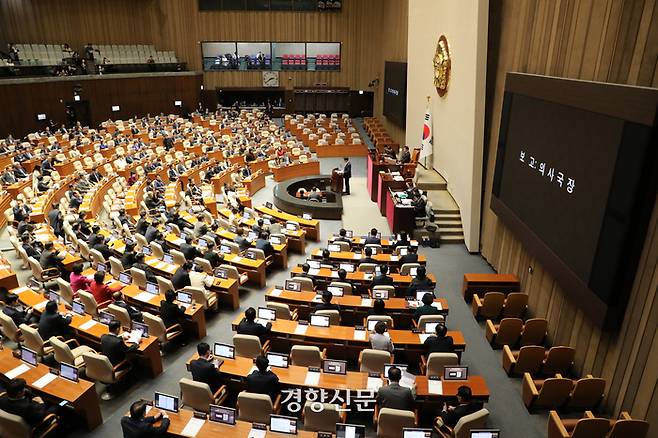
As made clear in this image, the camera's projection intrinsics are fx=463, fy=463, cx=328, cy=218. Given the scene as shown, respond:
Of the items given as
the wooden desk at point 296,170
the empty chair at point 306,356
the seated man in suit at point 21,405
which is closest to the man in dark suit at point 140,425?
the seated man in suit at point 21,405

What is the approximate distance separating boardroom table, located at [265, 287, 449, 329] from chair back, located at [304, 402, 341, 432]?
121 inches

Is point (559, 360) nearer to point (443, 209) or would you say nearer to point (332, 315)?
point (332, 315)

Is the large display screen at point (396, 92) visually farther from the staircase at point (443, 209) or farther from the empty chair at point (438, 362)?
the empty chair at point (438, 362)

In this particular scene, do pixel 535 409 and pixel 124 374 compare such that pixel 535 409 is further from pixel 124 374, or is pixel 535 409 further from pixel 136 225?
pixel 136 225

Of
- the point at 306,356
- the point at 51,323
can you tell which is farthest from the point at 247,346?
the point at 51,323

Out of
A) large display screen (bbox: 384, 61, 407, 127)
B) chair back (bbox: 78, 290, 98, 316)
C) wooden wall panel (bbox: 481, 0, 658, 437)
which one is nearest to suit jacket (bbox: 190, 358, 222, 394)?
chair back (bbox: 78, 290, 98, 316)

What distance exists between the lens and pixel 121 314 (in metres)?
8.12

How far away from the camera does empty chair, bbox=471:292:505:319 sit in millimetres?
9375

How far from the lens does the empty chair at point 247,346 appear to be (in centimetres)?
732

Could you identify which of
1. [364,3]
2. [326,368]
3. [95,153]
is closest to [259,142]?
[95,153]

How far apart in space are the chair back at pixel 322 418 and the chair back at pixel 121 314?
3.88 meters

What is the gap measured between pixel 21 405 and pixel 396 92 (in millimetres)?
22723

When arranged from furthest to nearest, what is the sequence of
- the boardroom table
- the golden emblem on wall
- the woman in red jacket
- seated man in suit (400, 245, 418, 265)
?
the golden emblem on wall
seated man in suit (400, 245, 418, 265)
the woman in red jacket
the boardroom table

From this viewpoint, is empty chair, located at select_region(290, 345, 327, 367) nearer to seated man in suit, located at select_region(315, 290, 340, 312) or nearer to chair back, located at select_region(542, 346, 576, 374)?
seated man in suit, located at select_region(315, 290, 340, 312)
